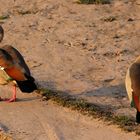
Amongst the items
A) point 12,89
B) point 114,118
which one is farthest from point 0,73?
point 114,118

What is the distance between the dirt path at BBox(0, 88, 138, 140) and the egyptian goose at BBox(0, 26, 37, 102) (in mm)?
290

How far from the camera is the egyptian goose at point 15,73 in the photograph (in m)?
8.08

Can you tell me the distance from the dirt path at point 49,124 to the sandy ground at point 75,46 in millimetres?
16

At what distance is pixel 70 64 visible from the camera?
A: 964 centimetres

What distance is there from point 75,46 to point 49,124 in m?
3.15

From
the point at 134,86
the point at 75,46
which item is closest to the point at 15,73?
the point at 134,86

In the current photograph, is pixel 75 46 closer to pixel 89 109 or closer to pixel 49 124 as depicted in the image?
pixel 89 109

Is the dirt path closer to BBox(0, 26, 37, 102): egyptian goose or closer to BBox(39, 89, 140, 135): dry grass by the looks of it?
BBox(39, 89, 140, 135): dry grass

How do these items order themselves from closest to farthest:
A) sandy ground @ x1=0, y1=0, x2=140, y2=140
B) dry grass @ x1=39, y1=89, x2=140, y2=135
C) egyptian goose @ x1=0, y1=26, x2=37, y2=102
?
dry grass @ x1=39, y1=89, x2=140, y2=135 → egyptian goose @ x1=0, y1=26, x2=37, y2=102 → sandy ground @ x1=0, y1=0, x2=140, y2=140

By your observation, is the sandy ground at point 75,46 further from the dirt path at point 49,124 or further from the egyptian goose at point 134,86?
the egyptian goose at point 134,86

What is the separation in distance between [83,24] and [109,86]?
2903 millimetres

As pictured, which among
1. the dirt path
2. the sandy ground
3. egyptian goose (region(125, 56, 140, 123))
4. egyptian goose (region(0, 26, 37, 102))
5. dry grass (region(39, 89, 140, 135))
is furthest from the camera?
the sandy ground

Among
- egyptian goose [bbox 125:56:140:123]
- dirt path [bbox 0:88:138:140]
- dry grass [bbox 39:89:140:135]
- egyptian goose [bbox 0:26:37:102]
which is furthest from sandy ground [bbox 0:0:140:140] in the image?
egyptian goose [bbox 125:56:140:123]

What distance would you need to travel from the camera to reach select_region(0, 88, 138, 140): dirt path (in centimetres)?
716
